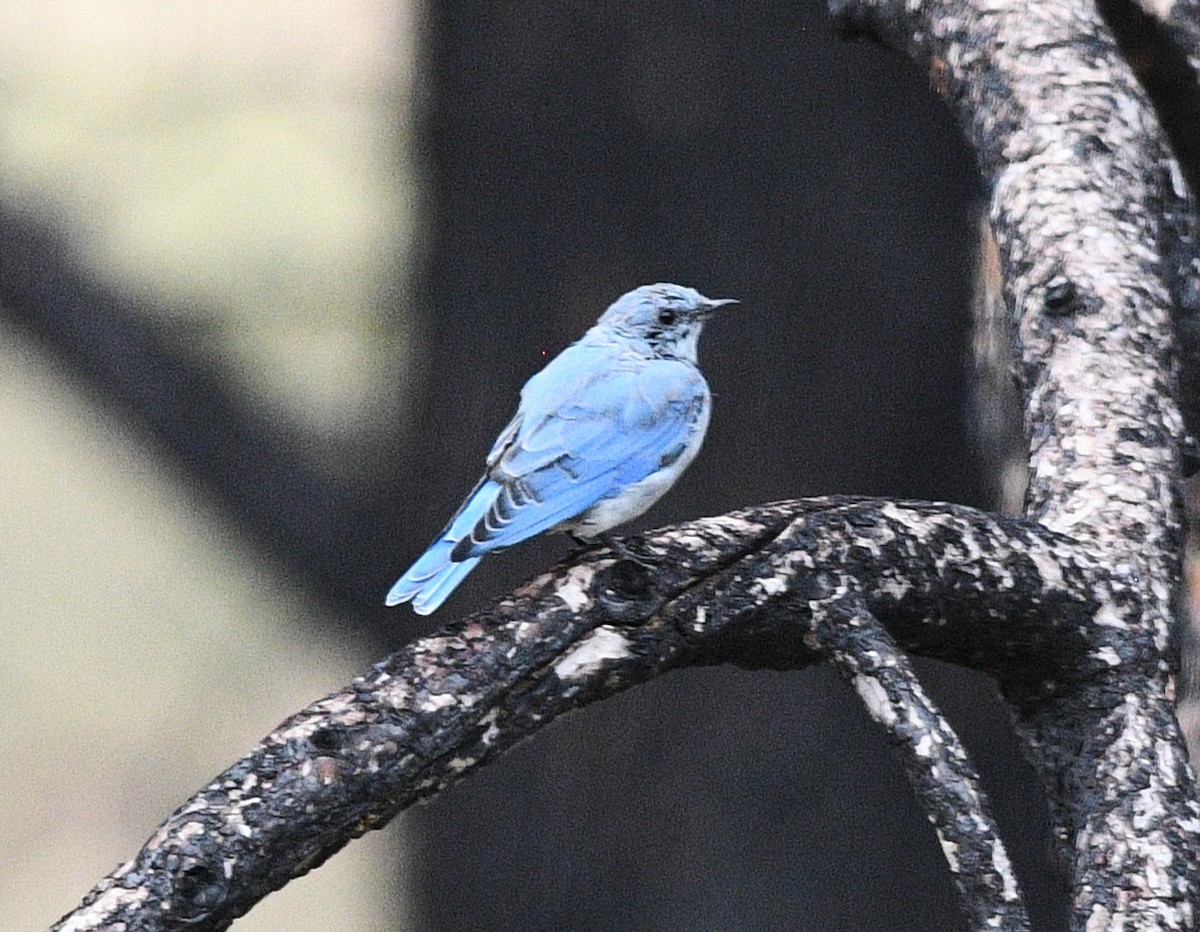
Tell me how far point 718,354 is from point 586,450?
32.8 inches

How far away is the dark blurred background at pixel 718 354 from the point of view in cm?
201

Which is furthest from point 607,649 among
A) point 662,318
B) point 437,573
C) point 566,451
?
point 662,318

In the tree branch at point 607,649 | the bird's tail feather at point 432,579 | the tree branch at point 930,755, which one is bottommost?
the tree branch at point 930,755

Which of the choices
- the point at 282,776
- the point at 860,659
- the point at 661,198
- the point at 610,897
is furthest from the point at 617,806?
the point at 282,776

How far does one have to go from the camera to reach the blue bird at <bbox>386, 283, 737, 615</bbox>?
3.62ft

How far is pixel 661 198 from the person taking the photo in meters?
2.03

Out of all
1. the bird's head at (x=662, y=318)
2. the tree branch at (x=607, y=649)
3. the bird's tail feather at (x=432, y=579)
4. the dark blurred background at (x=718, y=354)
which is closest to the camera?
the tree branch at (x=607, y=649)

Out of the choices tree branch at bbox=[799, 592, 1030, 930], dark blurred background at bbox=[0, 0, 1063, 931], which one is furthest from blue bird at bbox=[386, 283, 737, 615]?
dark blurred background at bbox=[0, 0, 1063, 931]

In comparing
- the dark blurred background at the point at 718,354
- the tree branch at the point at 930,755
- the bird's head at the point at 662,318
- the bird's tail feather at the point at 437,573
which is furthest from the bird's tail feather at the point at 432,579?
the dark blurred background at the point at 718,354

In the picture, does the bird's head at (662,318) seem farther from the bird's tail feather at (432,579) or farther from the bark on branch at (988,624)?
the bird's tail feather at (432,579)

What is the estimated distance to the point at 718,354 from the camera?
2.03 metres

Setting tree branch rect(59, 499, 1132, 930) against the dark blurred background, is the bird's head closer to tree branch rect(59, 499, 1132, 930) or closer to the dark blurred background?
tree branch rect(59, 499, 1132, 930)

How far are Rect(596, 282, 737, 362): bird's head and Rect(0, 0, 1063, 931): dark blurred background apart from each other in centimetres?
54

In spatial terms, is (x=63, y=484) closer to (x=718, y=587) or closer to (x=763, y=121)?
(x=763, y=121)
